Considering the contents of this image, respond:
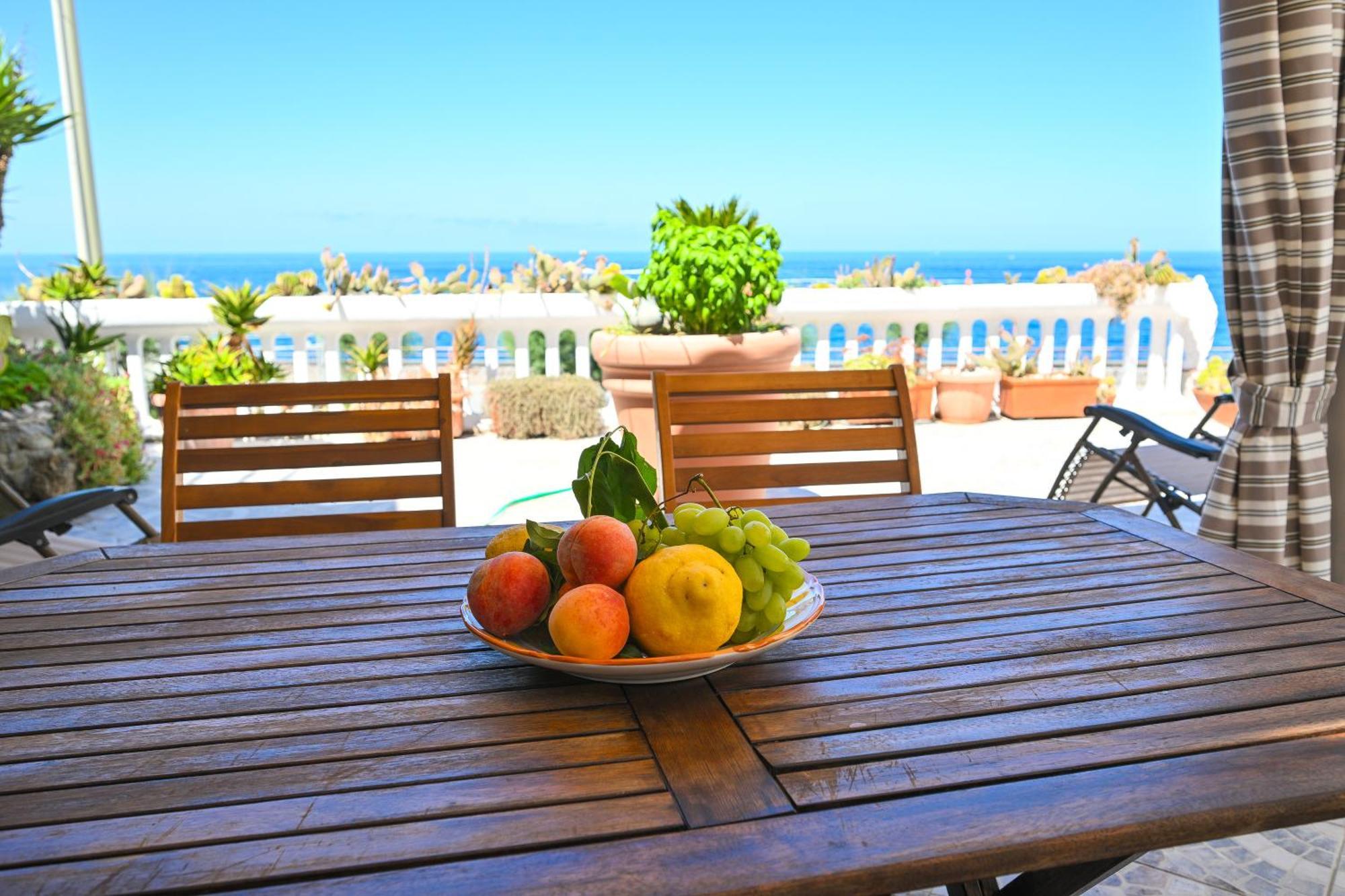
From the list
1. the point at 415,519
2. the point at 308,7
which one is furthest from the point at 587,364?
the point at 308,7

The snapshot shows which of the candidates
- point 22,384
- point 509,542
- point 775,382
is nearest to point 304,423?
point 775,382

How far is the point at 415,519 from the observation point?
1773 mm

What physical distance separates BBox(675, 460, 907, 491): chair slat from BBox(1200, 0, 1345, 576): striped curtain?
0.95 meters

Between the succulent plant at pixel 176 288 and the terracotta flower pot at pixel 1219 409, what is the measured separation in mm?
6159

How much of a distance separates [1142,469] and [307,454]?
224 cm

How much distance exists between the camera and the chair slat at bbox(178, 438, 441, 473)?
1732mm

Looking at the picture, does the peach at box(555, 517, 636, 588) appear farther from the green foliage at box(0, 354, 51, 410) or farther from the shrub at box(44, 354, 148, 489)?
the shrub at box(44, 354, 148, 489)

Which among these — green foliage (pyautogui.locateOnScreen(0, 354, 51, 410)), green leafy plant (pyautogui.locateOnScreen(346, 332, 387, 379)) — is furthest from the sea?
green foliage (pyautogui.locateOnScreen(0, 354, 51, 410))

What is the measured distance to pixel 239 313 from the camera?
5.16 m

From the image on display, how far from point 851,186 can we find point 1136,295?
1592 inches

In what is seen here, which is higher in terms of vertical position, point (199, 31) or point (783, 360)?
point (199, 31)

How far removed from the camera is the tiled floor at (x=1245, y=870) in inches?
61.4

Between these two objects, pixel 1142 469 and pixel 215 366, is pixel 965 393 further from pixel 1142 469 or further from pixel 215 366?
pixel 215 366

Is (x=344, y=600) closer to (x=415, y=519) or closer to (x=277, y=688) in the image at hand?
(x=277, y=688)
